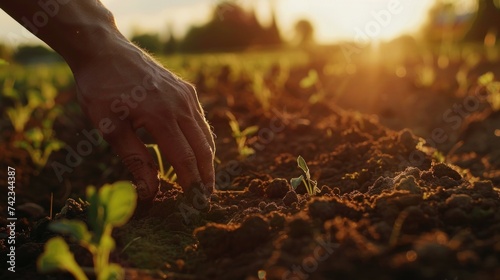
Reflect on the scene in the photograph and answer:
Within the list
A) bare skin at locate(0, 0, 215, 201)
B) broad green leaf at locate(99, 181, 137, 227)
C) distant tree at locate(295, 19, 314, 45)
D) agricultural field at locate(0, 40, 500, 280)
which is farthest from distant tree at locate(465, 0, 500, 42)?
distant tree at locate(295, 19, 314, 45)

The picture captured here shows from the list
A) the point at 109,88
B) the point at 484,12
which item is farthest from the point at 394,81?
the point at 484,12

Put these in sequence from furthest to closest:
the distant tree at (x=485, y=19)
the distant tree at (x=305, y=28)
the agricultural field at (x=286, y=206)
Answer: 1. the distant tree at (x=305, y=28)
2. the distant tree at (x=485, y=19)
3. the agricultural field at (x=286, y=206)

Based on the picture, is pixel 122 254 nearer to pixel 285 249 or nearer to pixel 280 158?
pixel 285 249

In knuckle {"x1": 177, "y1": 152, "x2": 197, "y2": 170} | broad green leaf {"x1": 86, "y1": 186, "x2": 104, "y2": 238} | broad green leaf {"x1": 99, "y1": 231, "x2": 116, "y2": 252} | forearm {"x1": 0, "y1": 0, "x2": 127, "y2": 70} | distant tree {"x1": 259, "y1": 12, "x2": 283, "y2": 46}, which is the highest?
distant tree {"x1": 259, "y1": 12, "x2": 283, "y2": 46}

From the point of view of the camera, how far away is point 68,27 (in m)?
2.18

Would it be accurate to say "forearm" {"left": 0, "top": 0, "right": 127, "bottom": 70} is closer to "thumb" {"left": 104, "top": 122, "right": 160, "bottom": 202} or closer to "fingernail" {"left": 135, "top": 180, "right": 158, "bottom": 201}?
"thumb" {"left": 104, "top": 122, "right": 160, "bottom": 202}

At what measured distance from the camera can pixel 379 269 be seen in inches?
51.7

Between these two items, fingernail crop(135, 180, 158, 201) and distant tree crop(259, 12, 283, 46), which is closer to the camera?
fingernail crop(135, 180, 158, 201)

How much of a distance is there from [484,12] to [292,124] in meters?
14.0

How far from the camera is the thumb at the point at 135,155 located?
2043 mm

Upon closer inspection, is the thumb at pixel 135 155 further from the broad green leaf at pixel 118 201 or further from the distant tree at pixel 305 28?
the distant tree at pixel 305 28

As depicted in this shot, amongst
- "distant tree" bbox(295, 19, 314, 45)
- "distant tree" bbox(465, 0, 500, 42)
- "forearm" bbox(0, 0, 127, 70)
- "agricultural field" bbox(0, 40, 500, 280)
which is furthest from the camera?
"distant tree" bbox(295, 19, 314, 45)

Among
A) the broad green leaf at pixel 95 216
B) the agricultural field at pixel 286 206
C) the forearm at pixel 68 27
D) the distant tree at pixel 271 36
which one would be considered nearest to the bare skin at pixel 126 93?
the forearm at pixel 68 27

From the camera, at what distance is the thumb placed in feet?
6.70
